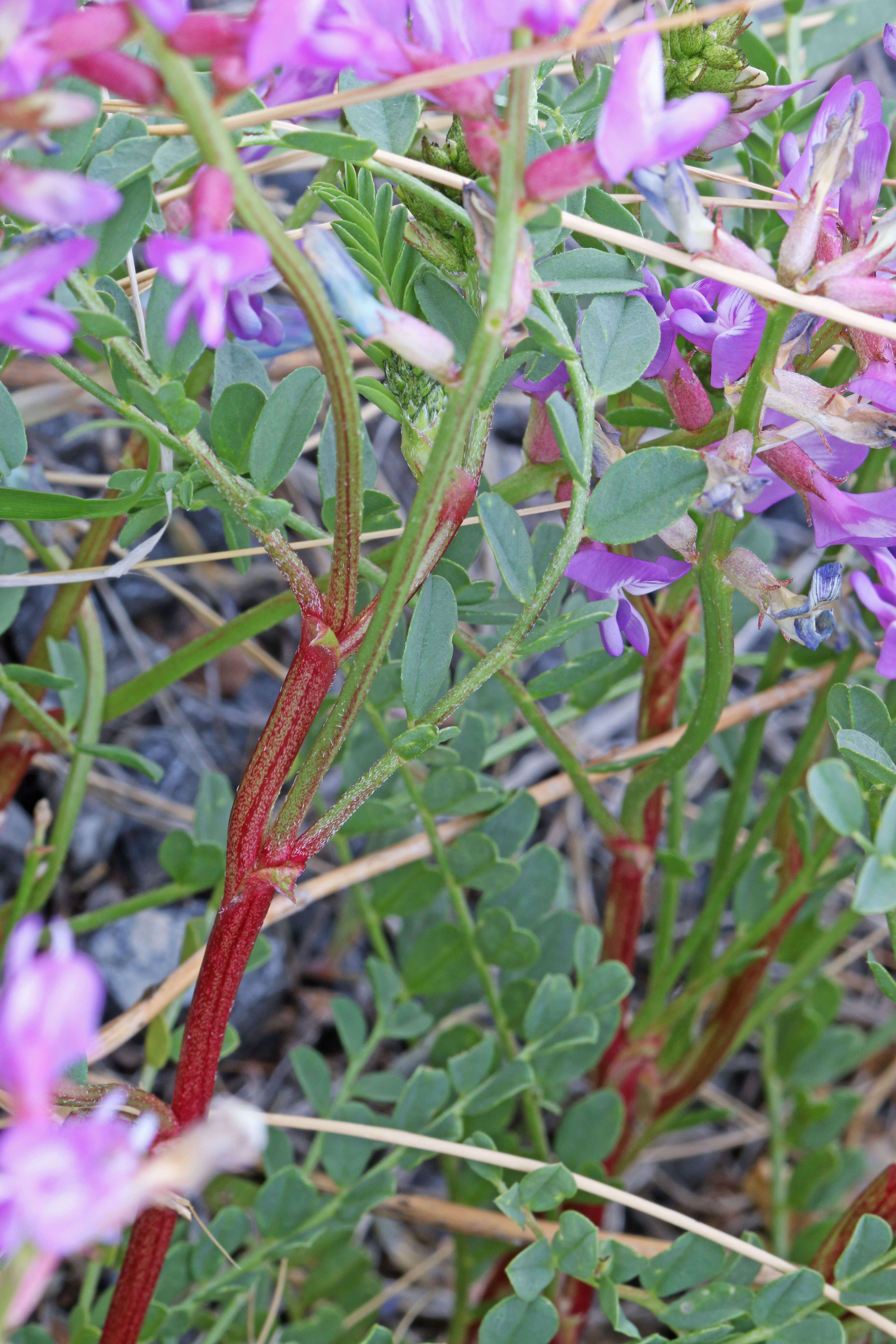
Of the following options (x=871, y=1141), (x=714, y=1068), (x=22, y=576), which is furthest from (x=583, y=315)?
(x=871, y=1141)

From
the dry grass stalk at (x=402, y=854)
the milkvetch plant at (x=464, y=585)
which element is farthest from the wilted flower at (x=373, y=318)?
the dry grass stalk at (x=402, y=854)

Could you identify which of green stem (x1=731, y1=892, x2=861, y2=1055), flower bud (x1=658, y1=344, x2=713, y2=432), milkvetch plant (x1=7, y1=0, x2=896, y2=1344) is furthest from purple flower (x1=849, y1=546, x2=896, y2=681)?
green stem (x1=731, y1=892, x2=861, y2=1055)

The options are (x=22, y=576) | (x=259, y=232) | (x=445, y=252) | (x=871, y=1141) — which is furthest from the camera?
(x=871, y=1141)

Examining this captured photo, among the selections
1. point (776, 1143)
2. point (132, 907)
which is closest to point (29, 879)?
point (132, 907)

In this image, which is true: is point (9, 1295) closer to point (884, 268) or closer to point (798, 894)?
point (884, 268)

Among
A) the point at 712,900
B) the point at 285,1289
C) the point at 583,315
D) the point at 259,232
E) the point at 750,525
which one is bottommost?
the point at 285,1289

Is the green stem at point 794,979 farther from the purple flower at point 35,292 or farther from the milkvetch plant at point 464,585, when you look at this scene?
the purple flower at point 35,292

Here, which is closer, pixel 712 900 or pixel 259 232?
pixel 259 232

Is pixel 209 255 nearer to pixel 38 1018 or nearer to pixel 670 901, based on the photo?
pixel 38 1018
